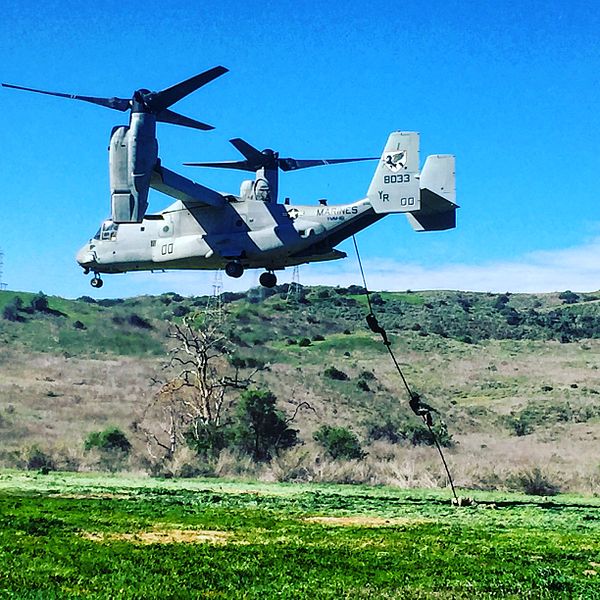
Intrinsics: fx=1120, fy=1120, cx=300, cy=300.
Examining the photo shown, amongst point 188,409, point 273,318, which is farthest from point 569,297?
point 188,409

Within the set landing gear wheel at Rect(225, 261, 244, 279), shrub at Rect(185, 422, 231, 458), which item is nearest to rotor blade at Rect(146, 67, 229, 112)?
landing gear wheel at Rect(225, 261, 244, 279)

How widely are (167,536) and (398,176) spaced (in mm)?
14621

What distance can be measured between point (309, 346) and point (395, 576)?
63.8m

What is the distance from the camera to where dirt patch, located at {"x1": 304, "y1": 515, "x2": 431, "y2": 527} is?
24.6 m

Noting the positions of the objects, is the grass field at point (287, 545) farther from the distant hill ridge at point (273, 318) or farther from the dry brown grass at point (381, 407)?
the distant hill ridge at point (273, 318)

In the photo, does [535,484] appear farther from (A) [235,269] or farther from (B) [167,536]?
(B) [167,536]

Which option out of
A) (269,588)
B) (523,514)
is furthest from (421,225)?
(269,588)

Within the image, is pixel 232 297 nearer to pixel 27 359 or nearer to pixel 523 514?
pixel 27 359

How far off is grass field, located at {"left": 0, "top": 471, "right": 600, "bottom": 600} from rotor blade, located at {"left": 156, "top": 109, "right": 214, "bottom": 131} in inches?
409

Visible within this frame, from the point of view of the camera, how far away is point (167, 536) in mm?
21234

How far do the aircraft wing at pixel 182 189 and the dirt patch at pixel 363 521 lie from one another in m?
11.8

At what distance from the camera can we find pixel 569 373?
240 ft

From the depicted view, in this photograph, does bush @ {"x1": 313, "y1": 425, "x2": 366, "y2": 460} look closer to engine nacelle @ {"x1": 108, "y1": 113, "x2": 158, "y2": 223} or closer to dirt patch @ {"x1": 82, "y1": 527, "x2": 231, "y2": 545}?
engine nacelle @ {"x1": 108, "y1": 113, "x2": 158, "y2": 223}

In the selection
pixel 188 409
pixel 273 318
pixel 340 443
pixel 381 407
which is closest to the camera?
pixel 340 443
